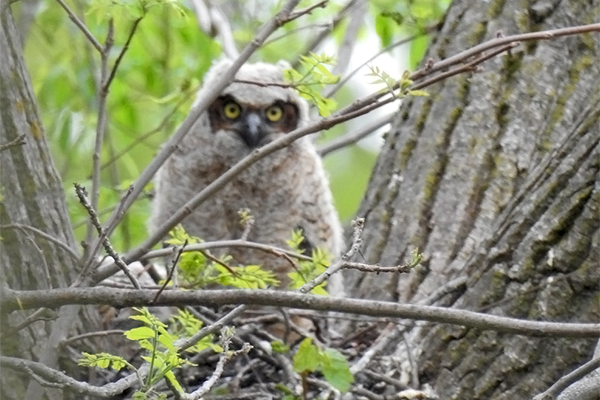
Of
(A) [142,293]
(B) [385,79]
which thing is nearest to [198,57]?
(B) [385,79]

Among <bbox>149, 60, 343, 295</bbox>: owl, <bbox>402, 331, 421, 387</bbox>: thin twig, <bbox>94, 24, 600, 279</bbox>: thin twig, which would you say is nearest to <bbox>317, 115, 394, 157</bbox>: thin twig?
<bbox>149, 60, 343, 295</bbox>: owl

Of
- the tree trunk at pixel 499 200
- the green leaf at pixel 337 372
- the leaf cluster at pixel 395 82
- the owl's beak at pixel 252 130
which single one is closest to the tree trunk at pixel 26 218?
the green leaf at pixel 337 372

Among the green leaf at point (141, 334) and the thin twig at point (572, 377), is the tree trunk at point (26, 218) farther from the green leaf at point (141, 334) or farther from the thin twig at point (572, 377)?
the thin twig at point (572, 377)

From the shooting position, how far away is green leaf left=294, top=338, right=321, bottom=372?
256 cm

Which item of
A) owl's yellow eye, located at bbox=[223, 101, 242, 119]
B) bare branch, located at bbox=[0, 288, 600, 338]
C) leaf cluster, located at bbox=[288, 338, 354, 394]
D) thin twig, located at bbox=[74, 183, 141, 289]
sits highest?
owl's yellow eye, located at bbox=[223, 101, 242, 119]

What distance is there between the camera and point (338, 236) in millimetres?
4348

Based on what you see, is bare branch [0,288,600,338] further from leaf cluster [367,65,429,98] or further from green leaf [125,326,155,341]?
leaf cluster [367,65,429,98]

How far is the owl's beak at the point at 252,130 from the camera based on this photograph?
4.32 m

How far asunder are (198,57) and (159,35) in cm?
31

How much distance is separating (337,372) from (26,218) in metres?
0.97

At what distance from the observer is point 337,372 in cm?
254

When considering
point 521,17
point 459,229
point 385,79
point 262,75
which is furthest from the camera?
point 262,75

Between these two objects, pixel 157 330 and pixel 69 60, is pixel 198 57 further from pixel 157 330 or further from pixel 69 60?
pixel 157 330

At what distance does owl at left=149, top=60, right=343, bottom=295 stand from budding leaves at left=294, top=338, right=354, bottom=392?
1.63 m
